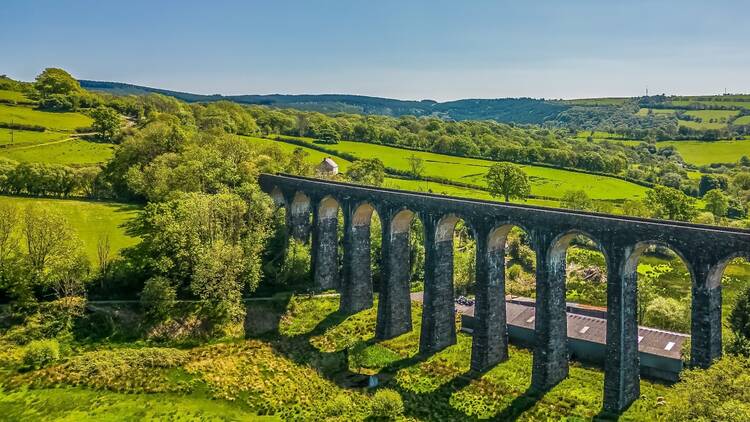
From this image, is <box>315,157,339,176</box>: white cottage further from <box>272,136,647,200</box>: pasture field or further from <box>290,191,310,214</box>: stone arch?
<box>290,191,310,214</box>: stone arch

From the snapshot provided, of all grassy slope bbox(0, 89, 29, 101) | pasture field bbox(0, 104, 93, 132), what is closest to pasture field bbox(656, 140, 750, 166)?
pasture field bbox(0, 104, 93, 132)

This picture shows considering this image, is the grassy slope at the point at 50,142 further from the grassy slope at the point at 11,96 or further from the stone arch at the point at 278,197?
the stone arch at the point at 278,197

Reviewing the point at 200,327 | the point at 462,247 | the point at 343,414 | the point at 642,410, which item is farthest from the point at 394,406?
the point at 462,247

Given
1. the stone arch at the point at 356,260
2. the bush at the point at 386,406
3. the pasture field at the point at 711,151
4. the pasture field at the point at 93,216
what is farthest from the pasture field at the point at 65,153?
the pasture field at the point at 711,151

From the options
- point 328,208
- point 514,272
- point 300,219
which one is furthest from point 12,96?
point 514,272

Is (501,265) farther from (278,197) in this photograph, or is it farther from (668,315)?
(278,197)
